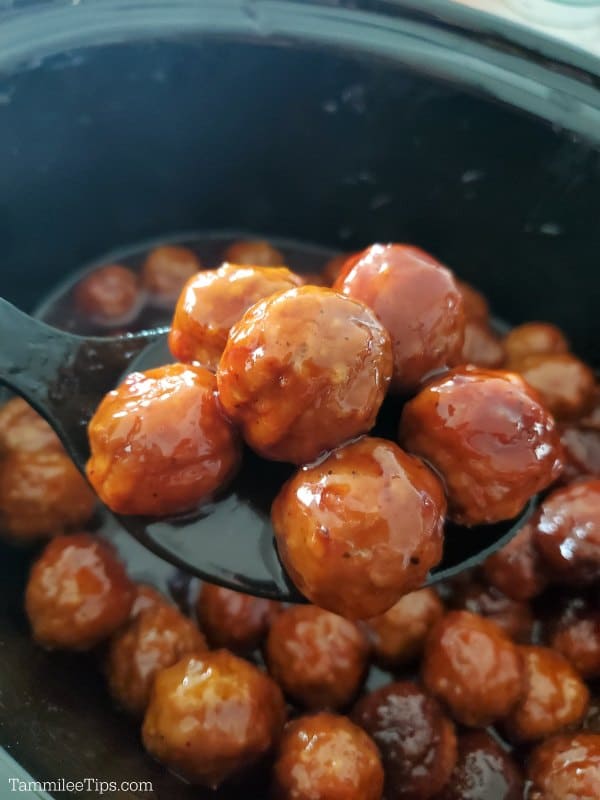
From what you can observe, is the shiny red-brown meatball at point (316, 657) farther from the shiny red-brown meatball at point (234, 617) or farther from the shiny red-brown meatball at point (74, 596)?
the shiny red-brown meatball at point (74, 596)

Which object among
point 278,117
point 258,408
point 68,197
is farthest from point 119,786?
point 278,117

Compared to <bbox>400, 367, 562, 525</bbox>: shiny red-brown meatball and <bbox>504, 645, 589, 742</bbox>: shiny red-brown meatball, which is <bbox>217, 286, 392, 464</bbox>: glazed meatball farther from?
<bbox>504, 645, 589, 742</bbox>: shiny red-brown meatball

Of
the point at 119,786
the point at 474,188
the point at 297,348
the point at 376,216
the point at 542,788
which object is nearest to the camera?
the point at 297,348

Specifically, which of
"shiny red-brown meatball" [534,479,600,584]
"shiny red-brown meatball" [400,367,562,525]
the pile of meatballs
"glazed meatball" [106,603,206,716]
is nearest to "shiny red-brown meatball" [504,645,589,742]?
the pile of meatballs

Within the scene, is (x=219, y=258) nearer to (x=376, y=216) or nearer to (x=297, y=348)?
(x=376, y=216)

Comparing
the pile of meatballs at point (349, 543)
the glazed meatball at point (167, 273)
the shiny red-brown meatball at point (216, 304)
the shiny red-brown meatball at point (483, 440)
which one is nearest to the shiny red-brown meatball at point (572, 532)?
the pile of meatballs at point (349, 543)

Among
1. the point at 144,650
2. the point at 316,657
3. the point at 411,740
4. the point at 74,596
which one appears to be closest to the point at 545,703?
the point at 411,740
